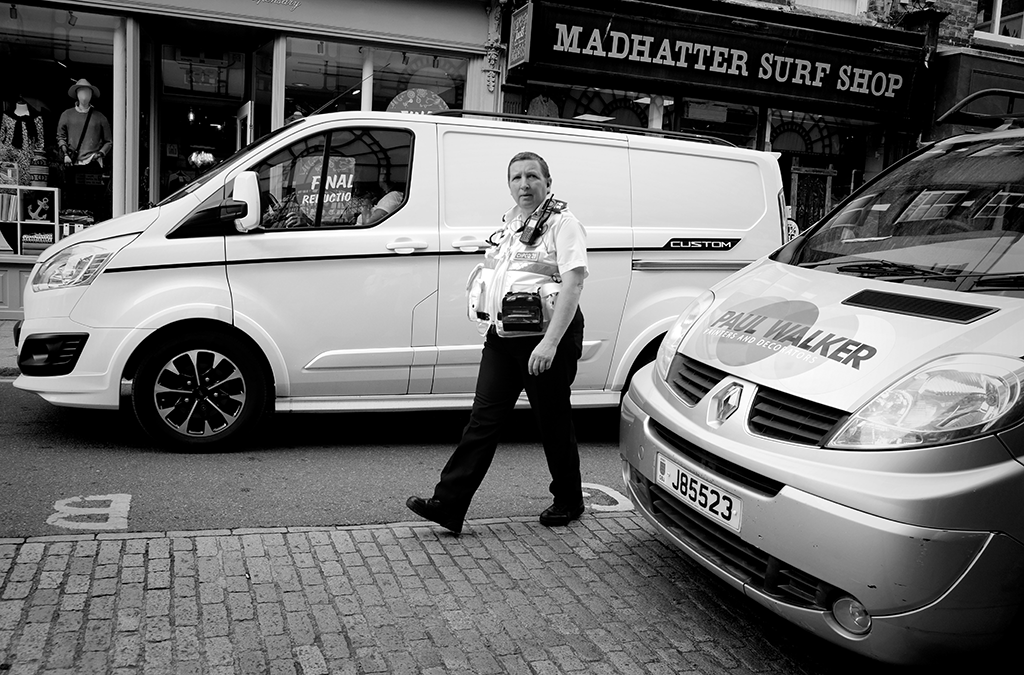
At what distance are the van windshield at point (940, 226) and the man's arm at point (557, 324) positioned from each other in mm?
995

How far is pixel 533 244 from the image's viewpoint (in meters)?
4.18

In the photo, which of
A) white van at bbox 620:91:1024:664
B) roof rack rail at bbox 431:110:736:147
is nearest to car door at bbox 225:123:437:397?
roof rack rail at bbox 431:110:736:147

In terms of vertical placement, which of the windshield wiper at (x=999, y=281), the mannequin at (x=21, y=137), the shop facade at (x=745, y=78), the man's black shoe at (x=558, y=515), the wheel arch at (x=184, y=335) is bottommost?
the man's black shoe at (x=558, y=515)

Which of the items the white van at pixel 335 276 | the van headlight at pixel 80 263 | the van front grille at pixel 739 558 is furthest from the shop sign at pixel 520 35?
the van front grille at pixel 739 558

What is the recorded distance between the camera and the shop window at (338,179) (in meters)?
5.78

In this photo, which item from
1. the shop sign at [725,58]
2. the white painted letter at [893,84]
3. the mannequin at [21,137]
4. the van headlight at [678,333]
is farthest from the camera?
the white painted letter at [893,84]

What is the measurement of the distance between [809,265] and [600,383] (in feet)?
8.36

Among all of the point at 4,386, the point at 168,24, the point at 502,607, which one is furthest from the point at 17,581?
the point at 168,24

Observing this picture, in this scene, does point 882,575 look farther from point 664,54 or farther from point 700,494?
point 664,54

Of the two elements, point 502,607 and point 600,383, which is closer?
point 502,607

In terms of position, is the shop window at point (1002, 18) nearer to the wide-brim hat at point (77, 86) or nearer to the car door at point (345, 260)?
the car door at point (345, 260)

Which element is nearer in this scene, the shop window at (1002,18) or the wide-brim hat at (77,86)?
the wide-brim hat at (77,86)

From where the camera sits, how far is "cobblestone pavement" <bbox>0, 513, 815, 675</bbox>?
3.13 meters

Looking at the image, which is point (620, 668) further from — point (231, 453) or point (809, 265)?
point (231, 453)
